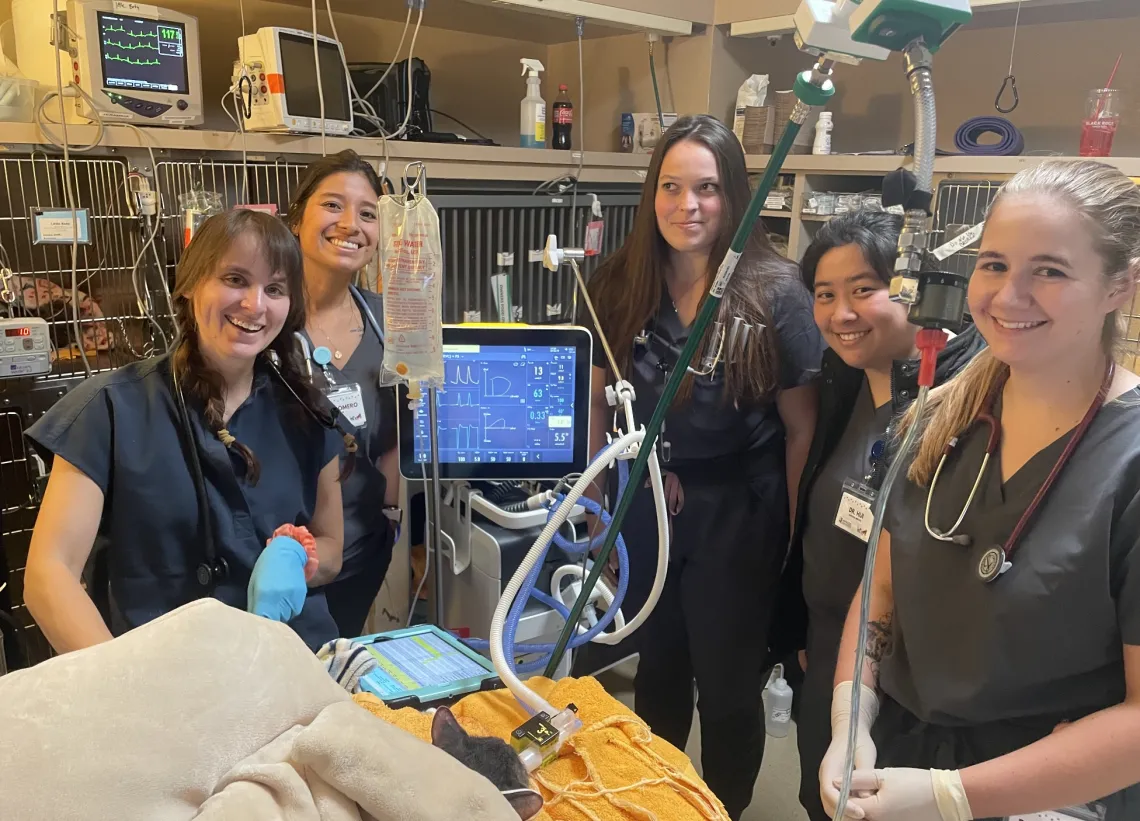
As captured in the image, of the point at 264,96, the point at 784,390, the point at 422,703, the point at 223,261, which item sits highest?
the point at 264,96

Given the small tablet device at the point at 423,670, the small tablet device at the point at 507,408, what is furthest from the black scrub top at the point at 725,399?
the small tablet device at the point at 423,670

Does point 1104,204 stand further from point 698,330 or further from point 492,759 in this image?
point 492,759

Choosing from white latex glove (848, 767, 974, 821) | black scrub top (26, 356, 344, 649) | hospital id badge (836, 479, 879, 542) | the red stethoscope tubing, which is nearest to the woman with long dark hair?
hospital id badge (836, 479, 879, 542)

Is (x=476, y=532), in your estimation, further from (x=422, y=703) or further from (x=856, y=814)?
(x=856, y=814)

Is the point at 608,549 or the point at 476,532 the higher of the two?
the point at 608,549

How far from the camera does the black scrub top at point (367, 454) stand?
5.75ft

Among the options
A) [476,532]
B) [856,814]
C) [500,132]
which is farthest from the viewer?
[500,132]

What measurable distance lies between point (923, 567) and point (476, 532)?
1012 millimetres

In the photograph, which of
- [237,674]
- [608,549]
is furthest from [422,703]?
[237,674]

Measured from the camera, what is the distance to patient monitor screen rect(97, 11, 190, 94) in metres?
1.71

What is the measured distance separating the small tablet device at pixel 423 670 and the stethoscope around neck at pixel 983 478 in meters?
0.67

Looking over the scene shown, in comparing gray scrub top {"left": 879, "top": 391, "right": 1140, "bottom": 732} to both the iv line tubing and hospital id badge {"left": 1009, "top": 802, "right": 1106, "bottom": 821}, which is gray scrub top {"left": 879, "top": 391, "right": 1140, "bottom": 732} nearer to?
hospital id badge {"left": 1009, "top": 802, "right": 1106, "bottom": 821}

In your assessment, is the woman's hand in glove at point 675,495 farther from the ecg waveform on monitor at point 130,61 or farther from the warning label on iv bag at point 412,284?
the ecg waveform on monitor at point 130,61

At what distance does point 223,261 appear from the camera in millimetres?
1296
